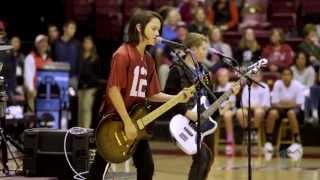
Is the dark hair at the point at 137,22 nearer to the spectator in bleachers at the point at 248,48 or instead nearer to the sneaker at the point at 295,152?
the sneaker at the point at 295,152

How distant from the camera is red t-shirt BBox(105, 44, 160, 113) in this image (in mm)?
6492

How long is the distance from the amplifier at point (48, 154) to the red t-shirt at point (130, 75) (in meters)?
2.04

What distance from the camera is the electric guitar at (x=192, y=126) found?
7016 millimetres

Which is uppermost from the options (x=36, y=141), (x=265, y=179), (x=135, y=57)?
(x=135, y=57)

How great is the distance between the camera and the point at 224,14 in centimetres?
1603

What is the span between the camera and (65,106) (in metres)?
13.6

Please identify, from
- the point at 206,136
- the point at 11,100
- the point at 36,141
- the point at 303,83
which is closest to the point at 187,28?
the point at 303,83

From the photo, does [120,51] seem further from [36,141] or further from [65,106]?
[65,106]

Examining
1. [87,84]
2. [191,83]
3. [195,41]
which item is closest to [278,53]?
[87,84]

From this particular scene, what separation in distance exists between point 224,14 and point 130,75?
31.8ft

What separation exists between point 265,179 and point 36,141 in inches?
116

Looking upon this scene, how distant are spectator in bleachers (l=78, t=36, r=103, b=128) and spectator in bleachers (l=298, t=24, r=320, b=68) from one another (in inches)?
151

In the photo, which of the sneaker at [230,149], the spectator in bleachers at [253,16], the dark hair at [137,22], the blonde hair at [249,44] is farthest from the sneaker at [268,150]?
the dark hair at [137,22]

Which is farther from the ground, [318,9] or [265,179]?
[318,9]
